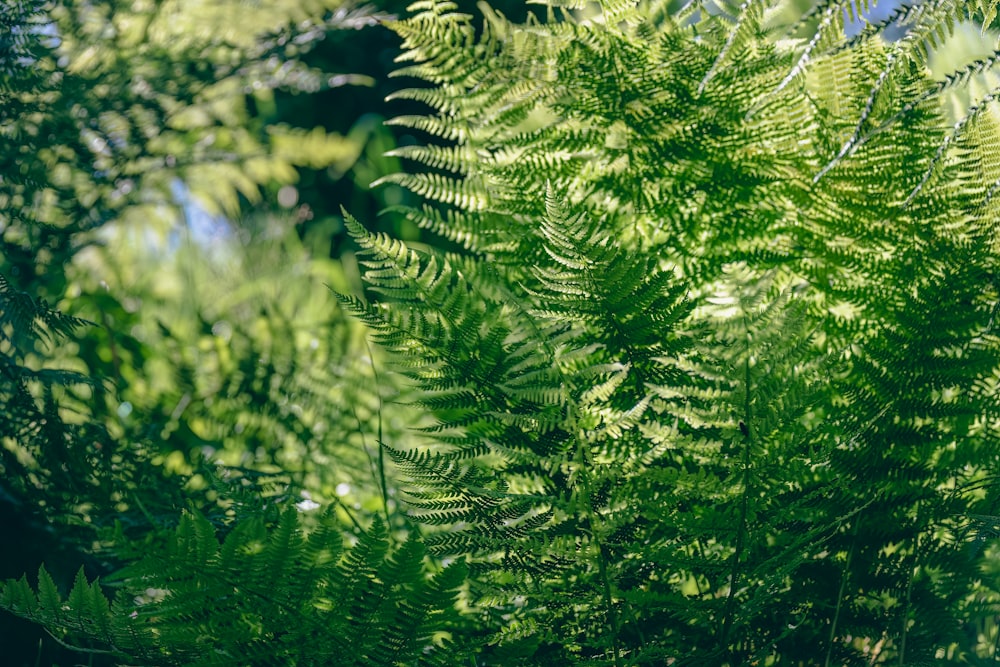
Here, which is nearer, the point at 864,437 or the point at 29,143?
the point at 864,437

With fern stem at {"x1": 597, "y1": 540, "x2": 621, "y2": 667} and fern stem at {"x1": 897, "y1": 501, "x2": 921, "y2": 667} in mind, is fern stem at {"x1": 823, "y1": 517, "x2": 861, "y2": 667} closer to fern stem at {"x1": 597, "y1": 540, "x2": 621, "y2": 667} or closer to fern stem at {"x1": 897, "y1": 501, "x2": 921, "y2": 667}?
fern stem at {"x1": 897, "y1": 501, "x2": 921, "y2": 667}

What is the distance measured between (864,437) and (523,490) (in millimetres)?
295

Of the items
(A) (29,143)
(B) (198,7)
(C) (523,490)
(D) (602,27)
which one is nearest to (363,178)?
(B) (198,7)

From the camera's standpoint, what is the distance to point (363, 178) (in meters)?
3.42

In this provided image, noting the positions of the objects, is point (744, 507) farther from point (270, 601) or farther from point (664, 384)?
point (270, 601)

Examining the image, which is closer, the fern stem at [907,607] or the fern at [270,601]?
the fern at [270,601]

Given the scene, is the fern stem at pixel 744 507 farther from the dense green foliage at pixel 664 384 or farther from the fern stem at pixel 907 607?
the fern stem at pixel 907 607

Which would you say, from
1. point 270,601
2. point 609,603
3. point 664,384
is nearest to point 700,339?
point 664,384

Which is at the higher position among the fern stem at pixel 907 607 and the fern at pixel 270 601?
the fern stem at pixel 907 607

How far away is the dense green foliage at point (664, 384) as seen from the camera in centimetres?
57

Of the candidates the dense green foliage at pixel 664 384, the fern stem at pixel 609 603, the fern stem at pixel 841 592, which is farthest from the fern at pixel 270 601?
the fern stem at pixel 841 592

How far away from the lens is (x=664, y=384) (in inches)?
26.2

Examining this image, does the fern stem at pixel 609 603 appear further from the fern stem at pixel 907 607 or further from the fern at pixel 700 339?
the fern stem at pixel 907 607

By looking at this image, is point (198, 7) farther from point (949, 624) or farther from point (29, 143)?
point (949, 624)
